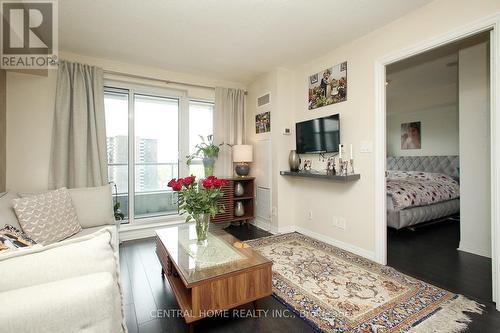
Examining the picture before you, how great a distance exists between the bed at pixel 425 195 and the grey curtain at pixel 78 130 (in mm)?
4083

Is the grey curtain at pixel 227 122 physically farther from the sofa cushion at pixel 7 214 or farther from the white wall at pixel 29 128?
the sofa cushion at pixel 7 214

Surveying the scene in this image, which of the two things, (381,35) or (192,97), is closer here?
(381,35)

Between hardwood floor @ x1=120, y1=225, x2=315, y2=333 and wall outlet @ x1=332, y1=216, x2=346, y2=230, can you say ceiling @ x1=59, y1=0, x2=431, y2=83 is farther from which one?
hardwood floor @ x1=120, y1=225, x2=315, y2=333

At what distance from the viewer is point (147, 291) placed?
1.96m

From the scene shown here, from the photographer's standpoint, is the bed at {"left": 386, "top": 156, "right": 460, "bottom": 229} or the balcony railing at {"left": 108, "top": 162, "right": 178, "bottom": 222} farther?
the balcony railing at {"left": 108, "top": 162, "right": 178, "bottom": 222}

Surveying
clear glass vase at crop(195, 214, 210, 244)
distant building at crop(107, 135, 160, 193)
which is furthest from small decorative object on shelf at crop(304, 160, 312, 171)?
distant building at crop(107, 135, 160, 193)

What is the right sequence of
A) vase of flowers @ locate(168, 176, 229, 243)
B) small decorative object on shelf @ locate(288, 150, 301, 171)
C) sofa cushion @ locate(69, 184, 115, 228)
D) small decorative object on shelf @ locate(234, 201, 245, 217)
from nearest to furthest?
vase of flowers @ locate(168, 176, 229, 243), sofa cushion @ locate(69, 184, 115, 228), small decorative object on shelf @ locate(288, 150, 301, 171), small decorative object on shelf @ locate(234, 201, 245, 217)

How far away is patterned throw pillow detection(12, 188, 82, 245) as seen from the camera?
182 cm

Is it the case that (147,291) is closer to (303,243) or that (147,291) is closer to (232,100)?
(303,243)

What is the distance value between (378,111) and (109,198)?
3137mm

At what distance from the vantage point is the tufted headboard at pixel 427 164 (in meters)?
4.67

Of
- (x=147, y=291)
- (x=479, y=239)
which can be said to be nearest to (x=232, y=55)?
(x=147, y=291)

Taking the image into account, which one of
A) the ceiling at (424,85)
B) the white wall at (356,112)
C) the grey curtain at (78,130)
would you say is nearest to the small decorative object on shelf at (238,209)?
the white wall at (356,112)

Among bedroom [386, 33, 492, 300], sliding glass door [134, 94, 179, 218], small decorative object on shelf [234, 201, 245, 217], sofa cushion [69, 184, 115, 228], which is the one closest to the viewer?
sofa cushion [69, 184, 115, 228]
